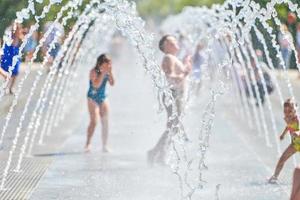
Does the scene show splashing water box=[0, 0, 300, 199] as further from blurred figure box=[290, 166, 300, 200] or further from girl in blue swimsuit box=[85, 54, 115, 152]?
blurred figure box=[290, 166, 300, 200]

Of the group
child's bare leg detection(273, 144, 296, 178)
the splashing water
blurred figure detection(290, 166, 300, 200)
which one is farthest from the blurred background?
blurred figure detection(290, 166, 300, 200)

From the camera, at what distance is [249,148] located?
42.4ft

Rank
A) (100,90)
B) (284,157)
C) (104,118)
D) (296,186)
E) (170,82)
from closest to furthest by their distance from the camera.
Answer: (296,186) < (284,157) < (170,82) < (100,90) < (104,118)

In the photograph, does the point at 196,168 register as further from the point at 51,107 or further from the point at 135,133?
the point at 51,107

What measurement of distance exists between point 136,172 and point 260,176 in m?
1.36

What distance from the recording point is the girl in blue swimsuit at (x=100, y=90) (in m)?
12.0

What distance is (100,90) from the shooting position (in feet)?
40.2

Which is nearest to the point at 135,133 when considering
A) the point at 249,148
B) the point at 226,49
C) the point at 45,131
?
the point at 45,131

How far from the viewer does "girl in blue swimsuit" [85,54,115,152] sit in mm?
12039

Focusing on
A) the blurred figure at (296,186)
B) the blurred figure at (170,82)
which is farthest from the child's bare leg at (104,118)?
the blurred figure at (296,186)

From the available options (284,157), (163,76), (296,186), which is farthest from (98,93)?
(296,186)

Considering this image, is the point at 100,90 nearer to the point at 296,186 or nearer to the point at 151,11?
the point at 296,186

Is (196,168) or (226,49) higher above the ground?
(226,49)

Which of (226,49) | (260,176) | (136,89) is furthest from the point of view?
(136,89)
